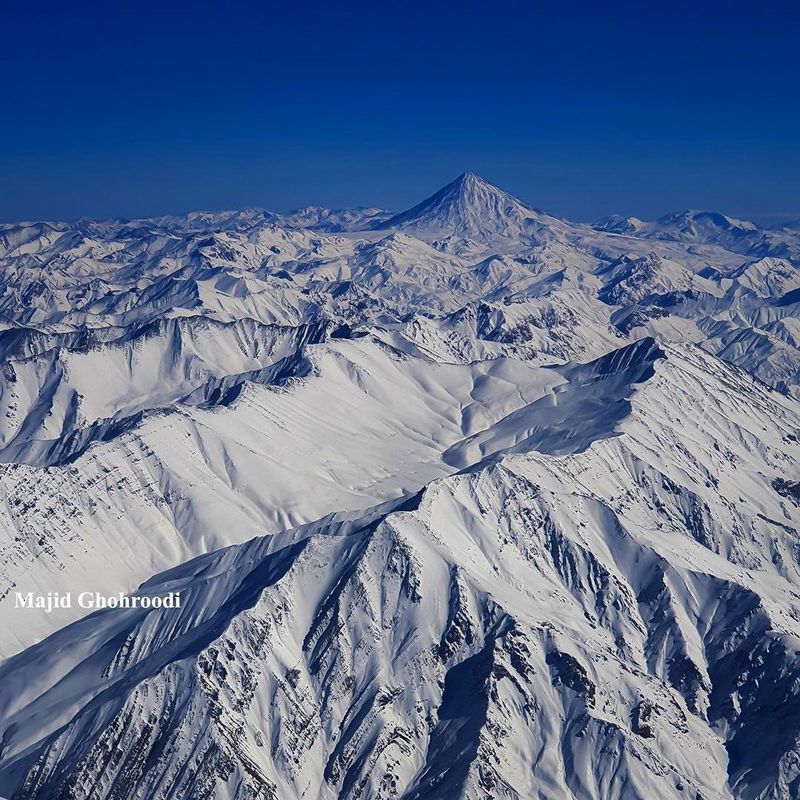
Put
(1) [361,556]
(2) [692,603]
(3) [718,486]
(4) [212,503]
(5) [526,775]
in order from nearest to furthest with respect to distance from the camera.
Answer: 1. (5) [526,775]
2. (1) [361,556]
3. (2) [692,603]
4. (3) [718,486]
5. (4) [212,503]

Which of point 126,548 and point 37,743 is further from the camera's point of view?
point 126,548

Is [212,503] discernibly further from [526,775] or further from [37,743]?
[526,775]

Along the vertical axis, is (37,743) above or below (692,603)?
below

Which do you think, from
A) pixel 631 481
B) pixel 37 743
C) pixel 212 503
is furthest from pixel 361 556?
pixel 212 503

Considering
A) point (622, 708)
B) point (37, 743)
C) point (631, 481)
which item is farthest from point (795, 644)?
point (37, 743)

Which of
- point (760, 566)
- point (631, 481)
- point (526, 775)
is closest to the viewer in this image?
point (526, 775)

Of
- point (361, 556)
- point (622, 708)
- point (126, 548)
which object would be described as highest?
point (361, 556)

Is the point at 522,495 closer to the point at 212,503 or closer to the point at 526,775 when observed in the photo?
the point at 526,775
